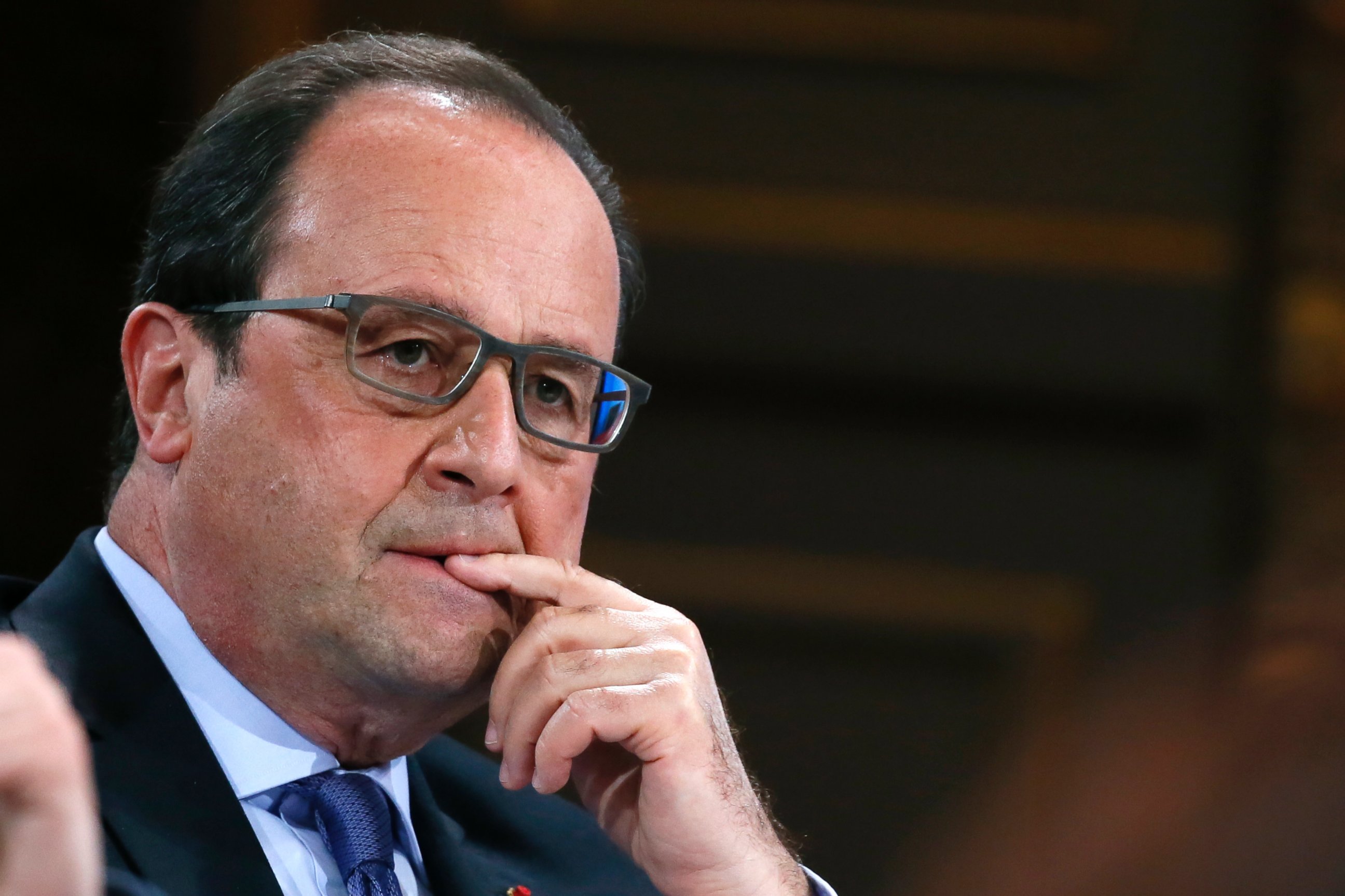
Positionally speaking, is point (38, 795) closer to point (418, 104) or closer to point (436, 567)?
point (436, 567)

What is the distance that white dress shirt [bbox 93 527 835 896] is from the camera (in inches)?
63.7

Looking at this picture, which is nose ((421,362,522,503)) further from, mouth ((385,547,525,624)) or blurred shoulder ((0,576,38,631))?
blurred shoulder ((0,576,38,631))

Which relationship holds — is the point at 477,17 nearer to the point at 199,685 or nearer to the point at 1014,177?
the point at 1014,177

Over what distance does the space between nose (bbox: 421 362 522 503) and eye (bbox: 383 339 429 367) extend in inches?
2.6

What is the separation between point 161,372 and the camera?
5.74ft

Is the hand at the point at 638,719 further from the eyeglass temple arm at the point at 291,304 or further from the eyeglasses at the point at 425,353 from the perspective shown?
the eyeglass temple arm at the point at 291,304

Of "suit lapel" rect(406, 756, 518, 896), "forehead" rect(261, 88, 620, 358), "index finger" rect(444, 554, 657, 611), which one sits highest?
"forehead" rect(261, 88, 620, 358)

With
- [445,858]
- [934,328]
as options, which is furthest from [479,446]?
[934,328]

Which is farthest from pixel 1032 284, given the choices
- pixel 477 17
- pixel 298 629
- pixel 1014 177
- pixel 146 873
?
pixel 146 873

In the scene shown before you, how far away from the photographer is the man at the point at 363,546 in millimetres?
1596

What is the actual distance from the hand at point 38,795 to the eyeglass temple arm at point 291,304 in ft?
2.20

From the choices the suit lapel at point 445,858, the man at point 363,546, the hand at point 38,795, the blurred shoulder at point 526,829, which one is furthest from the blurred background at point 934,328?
the hand at point 38,795

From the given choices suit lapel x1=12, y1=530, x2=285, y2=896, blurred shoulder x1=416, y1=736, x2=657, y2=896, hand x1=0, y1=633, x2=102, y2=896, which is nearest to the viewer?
hand x1=0, y1=633, x2=102, y2=896

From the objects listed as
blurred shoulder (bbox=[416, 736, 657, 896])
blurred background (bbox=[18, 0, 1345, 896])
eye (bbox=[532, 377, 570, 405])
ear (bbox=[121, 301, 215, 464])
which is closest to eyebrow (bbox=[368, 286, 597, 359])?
eye (bbox=[532, 377, 570, 405])
